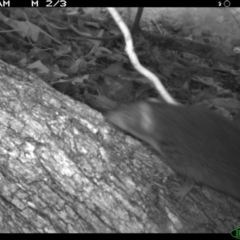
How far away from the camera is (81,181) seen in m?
0.94

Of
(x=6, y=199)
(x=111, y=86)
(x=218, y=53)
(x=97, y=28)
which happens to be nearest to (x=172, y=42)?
(x=218, y=53)

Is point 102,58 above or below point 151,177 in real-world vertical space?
above

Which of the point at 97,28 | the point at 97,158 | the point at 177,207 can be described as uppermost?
the point at 97,28

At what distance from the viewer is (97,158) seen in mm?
993

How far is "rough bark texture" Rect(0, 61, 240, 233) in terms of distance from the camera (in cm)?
89

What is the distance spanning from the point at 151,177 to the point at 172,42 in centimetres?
115

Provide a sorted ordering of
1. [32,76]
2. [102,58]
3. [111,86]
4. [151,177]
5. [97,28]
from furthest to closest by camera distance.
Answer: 1. [97,28]
2. [102,58]
3. [111,86]
4. [32,76]
5. [151,177]

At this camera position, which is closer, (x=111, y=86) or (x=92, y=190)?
(x=92, y=190)

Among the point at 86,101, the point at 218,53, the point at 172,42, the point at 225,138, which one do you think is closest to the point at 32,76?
the point at 86,101

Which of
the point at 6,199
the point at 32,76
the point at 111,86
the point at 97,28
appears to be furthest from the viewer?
the point at 97,28

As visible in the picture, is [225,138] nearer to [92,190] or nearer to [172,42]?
[92,190]

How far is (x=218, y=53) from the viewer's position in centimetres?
203

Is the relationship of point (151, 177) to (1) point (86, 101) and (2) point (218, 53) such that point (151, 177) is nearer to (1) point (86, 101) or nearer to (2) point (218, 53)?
(1) point (86, 101)

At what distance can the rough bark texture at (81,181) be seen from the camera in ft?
2.91
